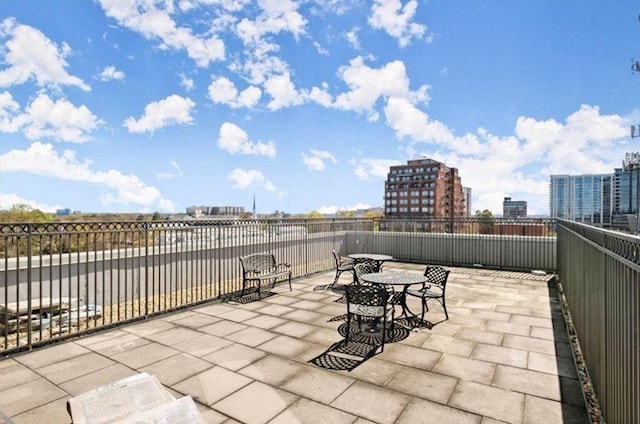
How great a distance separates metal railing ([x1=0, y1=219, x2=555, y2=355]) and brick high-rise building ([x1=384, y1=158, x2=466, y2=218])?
8848cm

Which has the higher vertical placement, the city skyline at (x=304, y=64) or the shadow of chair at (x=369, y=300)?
the city skyline at (x=304, y=64)

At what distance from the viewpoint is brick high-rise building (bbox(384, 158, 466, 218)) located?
9875 centimetres

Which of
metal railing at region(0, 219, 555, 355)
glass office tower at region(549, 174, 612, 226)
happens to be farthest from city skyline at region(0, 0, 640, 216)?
glass office tower at region(549, 174, 612, 226)

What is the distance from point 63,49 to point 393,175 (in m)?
101

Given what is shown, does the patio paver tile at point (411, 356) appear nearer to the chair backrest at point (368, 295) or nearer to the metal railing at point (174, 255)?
the chair backrest at point (368, 295)

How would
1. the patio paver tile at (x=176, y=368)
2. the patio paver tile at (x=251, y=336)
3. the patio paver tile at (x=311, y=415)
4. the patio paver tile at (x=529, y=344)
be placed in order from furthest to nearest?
the patio paver tile at (x=251, y=336) → the patio paver tile at (x=529, y=344) → the patio paver tile at (x=176, y=368) → the patio paver tile at (x=311, y=415)

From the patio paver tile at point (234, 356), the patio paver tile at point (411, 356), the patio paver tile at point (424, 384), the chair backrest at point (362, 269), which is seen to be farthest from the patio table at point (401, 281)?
the patio paver tile at point (234, 356)

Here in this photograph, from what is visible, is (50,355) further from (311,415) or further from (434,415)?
(434,415)

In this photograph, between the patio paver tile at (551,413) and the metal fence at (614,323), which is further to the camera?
the patio paver tile at (551,413)

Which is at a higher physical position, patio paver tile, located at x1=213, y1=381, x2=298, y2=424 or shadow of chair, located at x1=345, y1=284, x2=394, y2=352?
shadow of chair, located at x1=345, y1=284, x2=394, y2=352

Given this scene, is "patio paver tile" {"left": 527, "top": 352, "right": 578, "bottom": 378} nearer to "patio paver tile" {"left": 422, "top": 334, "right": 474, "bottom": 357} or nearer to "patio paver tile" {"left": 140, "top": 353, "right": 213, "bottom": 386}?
"patio paver tile" {"left": 422, "top": 334, "right": 474, "bottom": 357}

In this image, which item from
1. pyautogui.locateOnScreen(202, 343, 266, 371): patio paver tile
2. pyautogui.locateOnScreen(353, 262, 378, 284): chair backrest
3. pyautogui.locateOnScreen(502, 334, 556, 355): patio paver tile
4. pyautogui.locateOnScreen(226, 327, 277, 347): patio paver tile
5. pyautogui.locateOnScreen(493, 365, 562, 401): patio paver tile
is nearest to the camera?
pyautogui.locateOnScreen(493, 365, 562, 401): patio paver tile

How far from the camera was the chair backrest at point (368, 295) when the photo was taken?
14.6 ft

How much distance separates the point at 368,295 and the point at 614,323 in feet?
8.70
